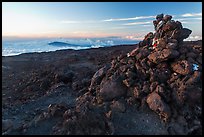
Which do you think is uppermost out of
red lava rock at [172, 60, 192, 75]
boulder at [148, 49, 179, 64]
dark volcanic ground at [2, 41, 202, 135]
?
boulder at [148, 49, 179, 64]

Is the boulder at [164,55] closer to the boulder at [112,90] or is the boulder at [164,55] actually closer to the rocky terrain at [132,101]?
the rocky terrain at [132,101]

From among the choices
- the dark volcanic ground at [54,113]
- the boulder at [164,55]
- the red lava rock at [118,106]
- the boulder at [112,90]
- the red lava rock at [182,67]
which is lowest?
the dark volcanic ground at [54,113]

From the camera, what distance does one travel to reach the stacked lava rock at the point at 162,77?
1297 cm

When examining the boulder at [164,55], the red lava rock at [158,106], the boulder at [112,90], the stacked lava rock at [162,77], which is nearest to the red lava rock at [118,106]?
the stacked lava rock at [162,77]

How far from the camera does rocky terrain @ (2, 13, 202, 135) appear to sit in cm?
1228

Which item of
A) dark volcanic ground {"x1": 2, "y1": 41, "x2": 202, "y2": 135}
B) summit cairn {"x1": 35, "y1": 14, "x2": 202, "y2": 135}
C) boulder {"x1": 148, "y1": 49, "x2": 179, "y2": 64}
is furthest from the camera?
boulder {"x1": 148, "y1": 49, "x2": 179, "y2": 64}

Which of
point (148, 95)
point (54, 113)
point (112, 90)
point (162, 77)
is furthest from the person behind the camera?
point (112, 90)

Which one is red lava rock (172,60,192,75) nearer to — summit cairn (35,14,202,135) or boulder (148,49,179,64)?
summit cairn (35,14,202,135)

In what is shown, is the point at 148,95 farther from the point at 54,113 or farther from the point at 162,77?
the point at 54,113

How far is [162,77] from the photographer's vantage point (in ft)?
46.4

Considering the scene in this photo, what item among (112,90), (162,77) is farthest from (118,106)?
(162,77)

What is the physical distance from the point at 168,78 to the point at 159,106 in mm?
1958

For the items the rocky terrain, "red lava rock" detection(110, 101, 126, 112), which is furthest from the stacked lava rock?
"red lava rock" detection(110, 101, 126, 112)

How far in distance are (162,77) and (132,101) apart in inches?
78.1
